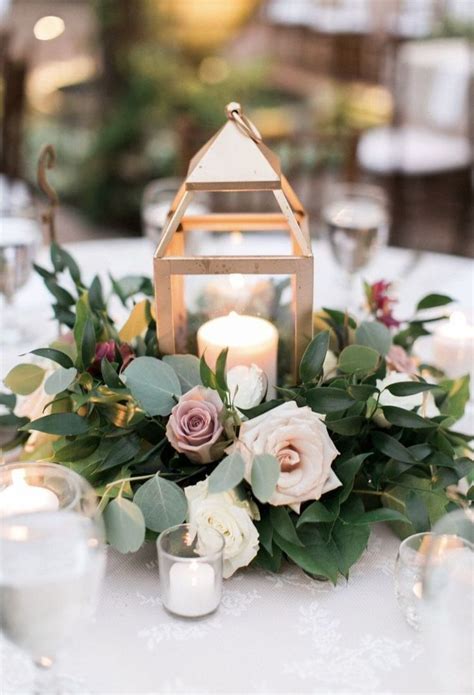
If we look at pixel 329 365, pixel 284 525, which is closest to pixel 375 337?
pixel 329 365

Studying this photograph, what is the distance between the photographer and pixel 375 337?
994mm

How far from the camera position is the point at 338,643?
0.77 metres

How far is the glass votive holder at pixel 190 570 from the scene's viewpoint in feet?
2.50

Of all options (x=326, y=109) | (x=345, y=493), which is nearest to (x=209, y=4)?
(x=326, y=109)

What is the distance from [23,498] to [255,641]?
0.24 meters

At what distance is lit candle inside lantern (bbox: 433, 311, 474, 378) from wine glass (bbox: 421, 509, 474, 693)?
52cm

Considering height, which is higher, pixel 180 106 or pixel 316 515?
pixel 180 106

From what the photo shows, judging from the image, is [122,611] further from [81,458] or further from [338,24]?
[338,24]

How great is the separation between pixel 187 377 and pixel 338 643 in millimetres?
292

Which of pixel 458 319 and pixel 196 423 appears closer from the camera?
pixel 196 423

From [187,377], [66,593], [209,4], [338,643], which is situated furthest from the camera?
[209,4]

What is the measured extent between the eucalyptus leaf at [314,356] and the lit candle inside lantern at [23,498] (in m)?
0.30

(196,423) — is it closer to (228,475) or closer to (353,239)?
(228,475)

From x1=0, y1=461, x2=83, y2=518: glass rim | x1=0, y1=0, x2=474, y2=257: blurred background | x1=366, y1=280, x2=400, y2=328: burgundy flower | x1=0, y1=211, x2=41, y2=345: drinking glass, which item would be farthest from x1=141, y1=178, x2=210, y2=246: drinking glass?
x1=0, y1=0, x2=474, y2=257: blurred background
